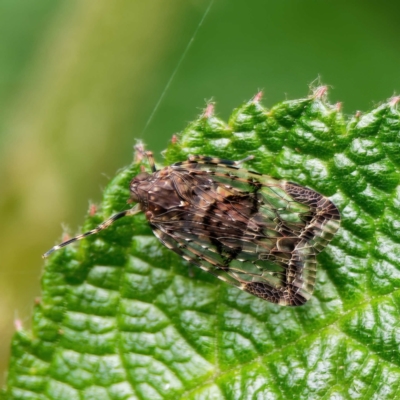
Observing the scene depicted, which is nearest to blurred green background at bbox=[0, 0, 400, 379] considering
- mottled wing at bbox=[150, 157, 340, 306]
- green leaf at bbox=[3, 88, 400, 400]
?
mottled wing at bbox=[150, 157, 340, 306]

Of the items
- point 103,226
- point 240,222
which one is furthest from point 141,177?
point 240,222

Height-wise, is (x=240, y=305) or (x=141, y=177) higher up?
(x=141, y=177)

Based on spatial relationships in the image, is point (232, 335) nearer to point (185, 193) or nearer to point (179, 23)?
point (185, 193)

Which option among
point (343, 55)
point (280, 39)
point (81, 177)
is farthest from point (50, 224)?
point (343, 55)

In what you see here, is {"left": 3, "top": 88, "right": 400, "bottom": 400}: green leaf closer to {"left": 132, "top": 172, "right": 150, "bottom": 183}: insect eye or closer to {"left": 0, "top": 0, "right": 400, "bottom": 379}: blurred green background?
{"left": 132, "top": 172, "right": 150, "bottom": 183}: insect eye

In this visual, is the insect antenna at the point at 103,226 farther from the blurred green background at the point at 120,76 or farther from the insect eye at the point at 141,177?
the blurred green background at the point at 120,76

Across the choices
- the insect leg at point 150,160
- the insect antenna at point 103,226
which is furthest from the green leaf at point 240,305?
the insect leg at point 150,160

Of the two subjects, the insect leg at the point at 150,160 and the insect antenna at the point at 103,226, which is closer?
the insect antenna at the point at 103,226

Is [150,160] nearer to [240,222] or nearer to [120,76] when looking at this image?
[240,222]
